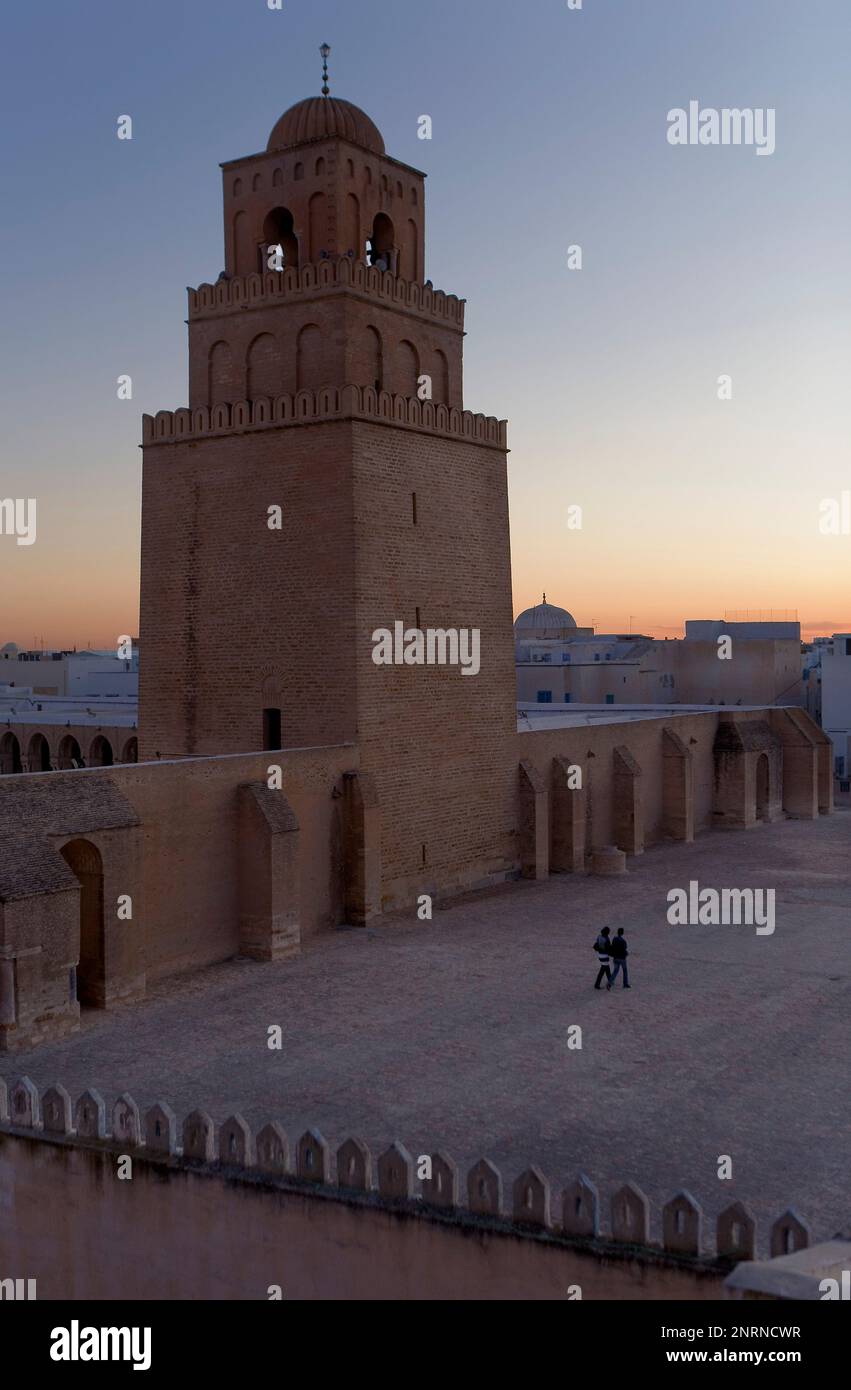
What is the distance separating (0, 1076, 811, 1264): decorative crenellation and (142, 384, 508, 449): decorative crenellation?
13.2m

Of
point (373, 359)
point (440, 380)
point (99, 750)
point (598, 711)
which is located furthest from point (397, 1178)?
point (598, 711)

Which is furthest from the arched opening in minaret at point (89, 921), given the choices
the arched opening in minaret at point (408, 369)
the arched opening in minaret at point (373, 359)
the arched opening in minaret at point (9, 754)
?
the arched opening in minaret at point (9, 754)

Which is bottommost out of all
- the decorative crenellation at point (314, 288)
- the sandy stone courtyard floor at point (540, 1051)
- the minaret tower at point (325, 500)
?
the sandy stone courtyard floor at point (540, 1051)

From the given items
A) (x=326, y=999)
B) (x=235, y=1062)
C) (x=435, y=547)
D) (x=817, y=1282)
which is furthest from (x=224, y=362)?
(x=817, y=1282)

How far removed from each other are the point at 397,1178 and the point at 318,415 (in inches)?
582

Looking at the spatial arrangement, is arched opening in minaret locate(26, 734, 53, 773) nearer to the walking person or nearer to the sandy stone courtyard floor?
the sandy stone courtyard floor

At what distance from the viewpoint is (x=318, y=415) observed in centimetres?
2222

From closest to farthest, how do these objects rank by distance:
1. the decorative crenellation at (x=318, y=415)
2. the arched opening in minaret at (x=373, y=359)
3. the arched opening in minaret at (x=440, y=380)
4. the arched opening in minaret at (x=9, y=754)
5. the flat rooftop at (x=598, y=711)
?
the decorative crenellation at (x=318, y=415) < the arched opening in minaret at (x=373, y=359) < the arched opening in minaret at (x=440, y=380) < the arched opening in minaret at (x=9, y=754) < the flat rooftop at (x=598, y=711)

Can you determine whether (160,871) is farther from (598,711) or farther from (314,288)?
(598,711)

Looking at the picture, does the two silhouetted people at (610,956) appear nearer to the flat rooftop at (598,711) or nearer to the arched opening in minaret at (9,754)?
the flat rooftop at (598,711)

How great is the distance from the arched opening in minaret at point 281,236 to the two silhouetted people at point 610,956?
13644mm

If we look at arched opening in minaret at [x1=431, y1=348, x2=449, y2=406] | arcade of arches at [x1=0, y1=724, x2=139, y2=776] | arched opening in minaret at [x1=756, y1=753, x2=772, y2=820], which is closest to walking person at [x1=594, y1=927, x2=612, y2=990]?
arched opening in minaret at [x1=431, y1=348, x2=449, y2=406]

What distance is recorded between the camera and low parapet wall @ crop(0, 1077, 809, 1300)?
948cm

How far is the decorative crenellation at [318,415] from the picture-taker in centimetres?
2212
